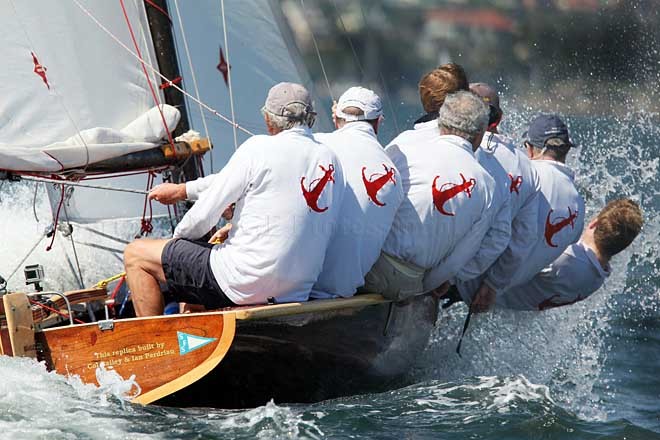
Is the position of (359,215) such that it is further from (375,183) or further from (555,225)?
(555,225)

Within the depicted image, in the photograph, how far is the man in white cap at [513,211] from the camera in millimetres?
5445

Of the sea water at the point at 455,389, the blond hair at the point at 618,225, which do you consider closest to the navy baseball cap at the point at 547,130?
the blond hair at the point at 618,225

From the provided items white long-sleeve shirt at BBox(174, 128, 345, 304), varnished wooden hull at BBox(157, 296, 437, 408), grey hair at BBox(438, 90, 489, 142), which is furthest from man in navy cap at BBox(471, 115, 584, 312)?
white long-sleeve shirt at BBox(174, 128, 345, 304)

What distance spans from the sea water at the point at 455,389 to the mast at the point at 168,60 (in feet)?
2.49

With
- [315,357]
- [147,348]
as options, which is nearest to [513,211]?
[315,357]

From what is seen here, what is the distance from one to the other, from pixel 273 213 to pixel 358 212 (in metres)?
0.44

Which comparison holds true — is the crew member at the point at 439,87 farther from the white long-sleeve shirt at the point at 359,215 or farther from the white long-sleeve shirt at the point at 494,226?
the white long-sleeve shirt at the point at 359,215

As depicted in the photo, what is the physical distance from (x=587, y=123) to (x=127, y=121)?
50.7 ft

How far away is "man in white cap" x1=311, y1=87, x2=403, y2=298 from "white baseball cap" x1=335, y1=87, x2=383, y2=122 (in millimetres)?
90

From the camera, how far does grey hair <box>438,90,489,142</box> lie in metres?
5.05

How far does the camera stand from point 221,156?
7.02 meters

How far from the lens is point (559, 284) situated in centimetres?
612

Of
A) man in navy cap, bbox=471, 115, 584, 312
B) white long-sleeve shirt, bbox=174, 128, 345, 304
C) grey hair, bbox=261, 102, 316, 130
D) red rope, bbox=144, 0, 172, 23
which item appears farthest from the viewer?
red rope, bbox=144, 0, 172, 23

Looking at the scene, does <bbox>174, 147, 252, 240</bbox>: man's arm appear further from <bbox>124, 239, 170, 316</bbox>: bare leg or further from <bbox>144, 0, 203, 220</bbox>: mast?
<bbox>144, 0, 203, 220</bbox>: mast
